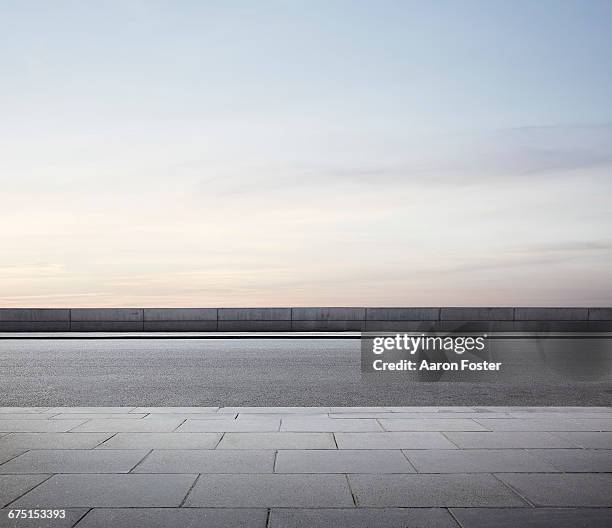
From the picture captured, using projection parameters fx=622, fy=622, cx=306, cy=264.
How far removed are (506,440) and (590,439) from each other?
96 centimetres

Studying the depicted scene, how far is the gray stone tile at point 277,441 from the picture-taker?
6.52 m

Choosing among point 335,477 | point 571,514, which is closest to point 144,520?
point 335,477

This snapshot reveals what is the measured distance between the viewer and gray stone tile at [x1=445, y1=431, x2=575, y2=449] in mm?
6586

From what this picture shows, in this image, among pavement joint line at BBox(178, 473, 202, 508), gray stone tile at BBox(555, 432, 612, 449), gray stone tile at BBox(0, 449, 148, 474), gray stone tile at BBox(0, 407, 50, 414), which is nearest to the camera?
pavement joint line at BBox(178, 473, 202, 508)

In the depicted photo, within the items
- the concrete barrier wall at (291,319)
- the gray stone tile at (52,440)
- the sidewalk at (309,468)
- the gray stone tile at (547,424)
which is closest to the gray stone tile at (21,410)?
the sidewalk at (309,468)

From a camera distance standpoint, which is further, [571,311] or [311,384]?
[571,311]

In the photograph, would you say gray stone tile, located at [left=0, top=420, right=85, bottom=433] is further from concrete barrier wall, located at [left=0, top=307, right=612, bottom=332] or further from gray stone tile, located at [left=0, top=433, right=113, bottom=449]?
concrete barrier wall, located at [left=0, top=307, right=612, bottom=332]

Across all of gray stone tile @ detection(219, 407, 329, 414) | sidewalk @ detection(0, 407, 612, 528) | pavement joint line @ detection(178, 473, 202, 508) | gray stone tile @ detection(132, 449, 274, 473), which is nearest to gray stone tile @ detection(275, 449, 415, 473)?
sidewalk @ detection(0, 407, 612, 528)

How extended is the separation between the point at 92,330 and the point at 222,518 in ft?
101

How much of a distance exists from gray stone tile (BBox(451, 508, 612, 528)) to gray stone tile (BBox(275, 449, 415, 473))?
45.3 inches

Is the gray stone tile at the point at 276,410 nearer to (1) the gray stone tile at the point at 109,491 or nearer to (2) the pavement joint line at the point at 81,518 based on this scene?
(1) the gray stone tile at the point at 109,491

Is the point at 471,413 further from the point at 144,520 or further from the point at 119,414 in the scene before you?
the point at 144,520

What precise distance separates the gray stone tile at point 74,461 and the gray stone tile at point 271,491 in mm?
952

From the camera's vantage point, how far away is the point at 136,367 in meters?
15.6
